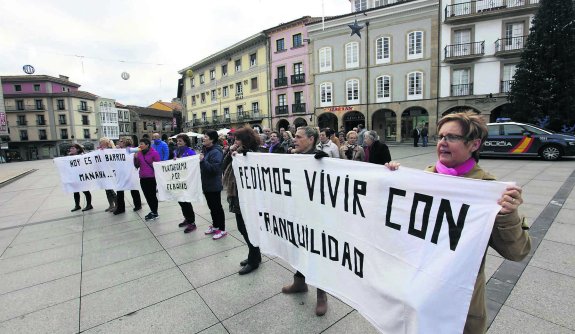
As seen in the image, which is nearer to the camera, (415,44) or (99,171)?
(99,171)

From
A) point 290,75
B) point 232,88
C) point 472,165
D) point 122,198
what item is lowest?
point 122,198

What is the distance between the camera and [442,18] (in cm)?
2142

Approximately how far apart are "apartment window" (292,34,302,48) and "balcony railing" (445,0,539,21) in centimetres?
1279

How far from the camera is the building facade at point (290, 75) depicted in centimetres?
2819

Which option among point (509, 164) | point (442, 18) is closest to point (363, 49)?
point (442, 18)

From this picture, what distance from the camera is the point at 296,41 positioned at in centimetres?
2856

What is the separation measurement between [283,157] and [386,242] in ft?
3.97

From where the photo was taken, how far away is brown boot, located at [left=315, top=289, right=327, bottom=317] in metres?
2.59

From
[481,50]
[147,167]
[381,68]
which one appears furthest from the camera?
[381,68]

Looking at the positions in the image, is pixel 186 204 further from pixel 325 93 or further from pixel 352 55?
pixel 325 93

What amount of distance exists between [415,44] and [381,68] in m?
3.02

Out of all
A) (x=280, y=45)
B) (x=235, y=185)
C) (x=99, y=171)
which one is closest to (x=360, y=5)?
(x=280, y=45)

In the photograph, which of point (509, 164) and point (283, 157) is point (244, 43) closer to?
point (509, 164)

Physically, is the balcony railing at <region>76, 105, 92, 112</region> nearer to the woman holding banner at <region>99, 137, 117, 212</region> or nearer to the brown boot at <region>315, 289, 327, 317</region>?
the woman holding banner at <region>99, 137, 117, 212</region>
